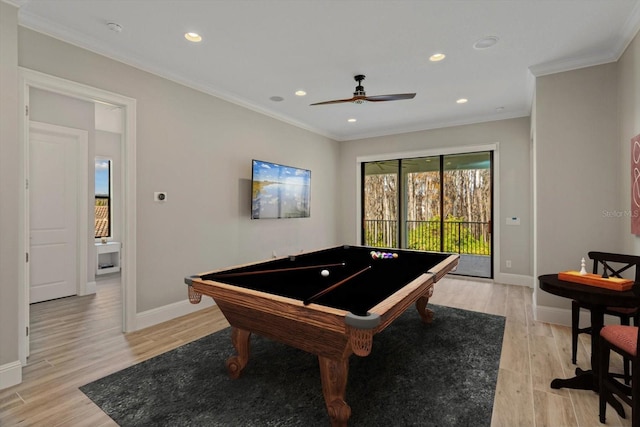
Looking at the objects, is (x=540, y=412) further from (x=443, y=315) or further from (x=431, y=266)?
(x=443, y=315)

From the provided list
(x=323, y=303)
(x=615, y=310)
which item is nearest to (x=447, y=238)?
(x=615, y=310)

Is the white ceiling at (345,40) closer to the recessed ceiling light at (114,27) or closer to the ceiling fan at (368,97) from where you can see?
the recessed ceiling light at (114,27)

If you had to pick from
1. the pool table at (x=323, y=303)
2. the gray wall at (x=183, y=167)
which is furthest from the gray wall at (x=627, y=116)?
the gray wall at (x=183, y=167)

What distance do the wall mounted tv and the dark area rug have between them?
2083mm

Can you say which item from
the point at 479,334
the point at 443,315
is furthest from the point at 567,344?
the point at 443,315

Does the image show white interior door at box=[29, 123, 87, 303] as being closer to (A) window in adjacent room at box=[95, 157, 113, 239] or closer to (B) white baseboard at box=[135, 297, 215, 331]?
(A) window in adjacent room at box=[95, 157, 113, 239]

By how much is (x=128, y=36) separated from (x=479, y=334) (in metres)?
4.49

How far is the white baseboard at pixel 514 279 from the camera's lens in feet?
16.4

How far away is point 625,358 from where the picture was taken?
6.04 feet

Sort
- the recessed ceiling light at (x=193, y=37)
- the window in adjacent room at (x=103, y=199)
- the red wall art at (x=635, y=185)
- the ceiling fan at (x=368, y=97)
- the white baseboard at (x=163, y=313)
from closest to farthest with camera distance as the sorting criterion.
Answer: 1. the red wall art at (x=635, y=185)
2. the recessed ceiling light at (x=193, y=37)
3. the ceiling fan at (x=368, y=97)
4. the white baseboard at (x=163, y=313)
5. the window in adjacent room at (x=103, y=199)

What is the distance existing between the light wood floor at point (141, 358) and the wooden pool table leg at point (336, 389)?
3.11 ft

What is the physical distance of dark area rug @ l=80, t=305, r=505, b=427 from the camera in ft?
6.20

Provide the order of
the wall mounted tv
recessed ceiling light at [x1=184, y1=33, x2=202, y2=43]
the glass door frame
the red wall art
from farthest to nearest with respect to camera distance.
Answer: the glass door frame < the wall mounted tv < recessed ceiling light at [x1=184, y1=33, x2=202, y2=43] < the red wall art

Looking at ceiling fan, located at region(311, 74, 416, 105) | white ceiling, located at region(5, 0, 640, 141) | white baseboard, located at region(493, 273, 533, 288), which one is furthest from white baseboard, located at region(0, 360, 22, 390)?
white baseboard, located at region(493, 273, 533, 288)
